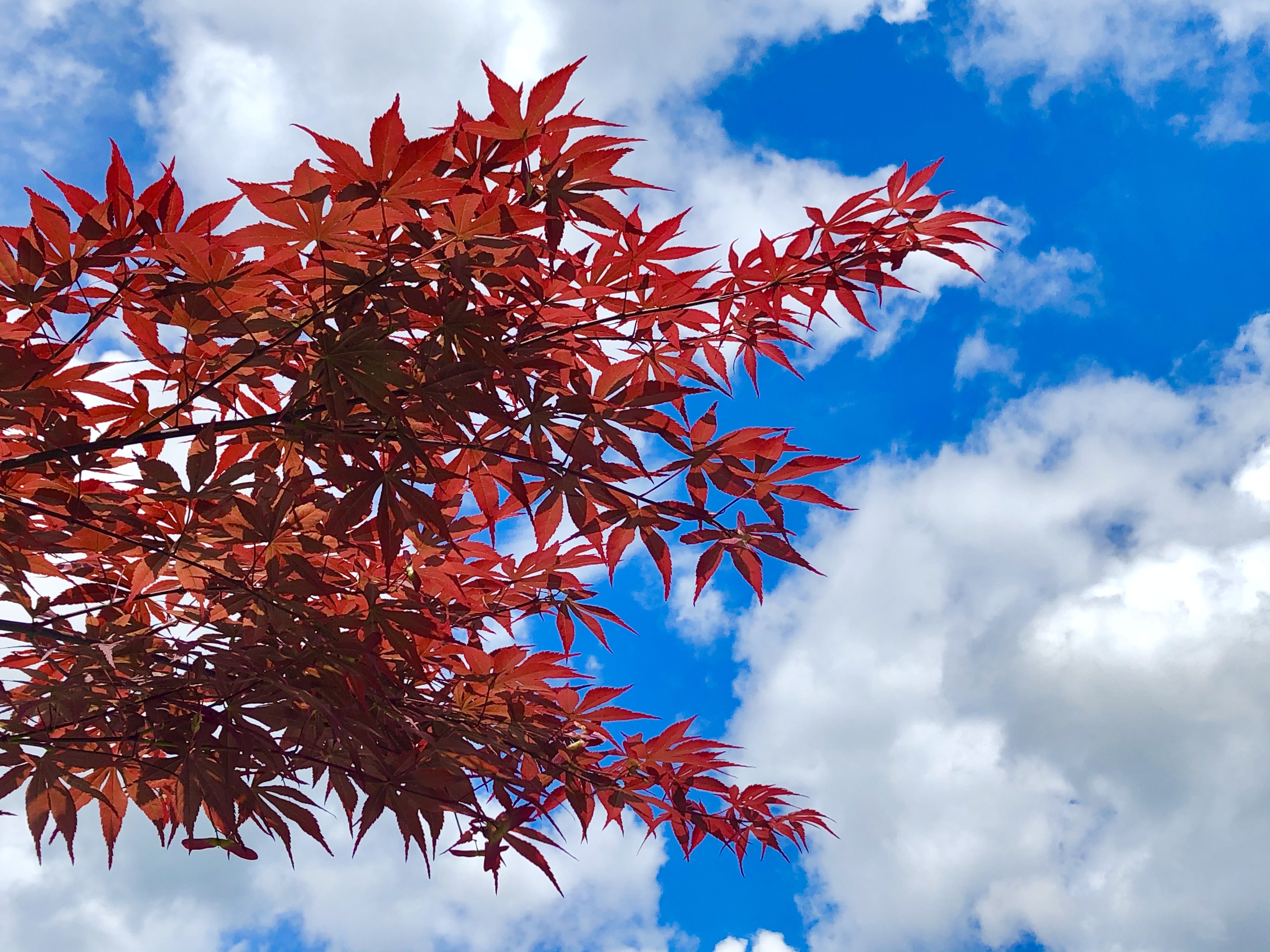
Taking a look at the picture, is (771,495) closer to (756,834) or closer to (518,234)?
(518,234)

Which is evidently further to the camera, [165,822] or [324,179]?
[165,822]

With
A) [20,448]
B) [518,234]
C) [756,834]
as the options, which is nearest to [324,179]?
[518,234]

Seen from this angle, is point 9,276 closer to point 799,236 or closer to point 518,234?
point 518,234

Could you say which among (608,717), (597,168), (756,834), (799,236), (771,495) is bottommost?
(756,834)

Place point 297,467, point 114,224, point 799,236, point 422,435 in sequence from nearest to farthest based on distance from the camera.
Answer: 1. point 114,224
2. point 422,435
3. point 297,467
4. point 799,236

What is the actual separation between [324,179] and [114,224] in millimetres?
577

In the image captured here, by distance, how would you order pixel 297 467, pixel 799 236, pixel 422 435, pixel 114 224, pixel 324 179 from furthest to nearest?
pixel 799 236 < pixel 297 467 < pixel 422 435 < pixel 114 224 < pixel 324 179

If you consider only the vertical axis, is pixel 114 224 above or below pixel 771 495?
above

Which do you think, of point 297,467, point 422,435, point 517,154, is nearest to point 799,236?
point 517,154

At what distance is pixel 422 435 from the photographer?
2312mm

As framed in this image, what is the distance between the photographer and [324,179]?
77.3 inches

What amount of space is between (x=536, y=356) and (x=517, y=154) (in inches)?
19.1

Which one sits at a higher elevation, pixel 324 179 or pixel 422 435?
pixel 324 179

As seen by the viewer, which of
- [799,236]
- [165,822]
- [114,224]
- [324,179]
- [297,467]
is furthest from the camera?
[165,822]
